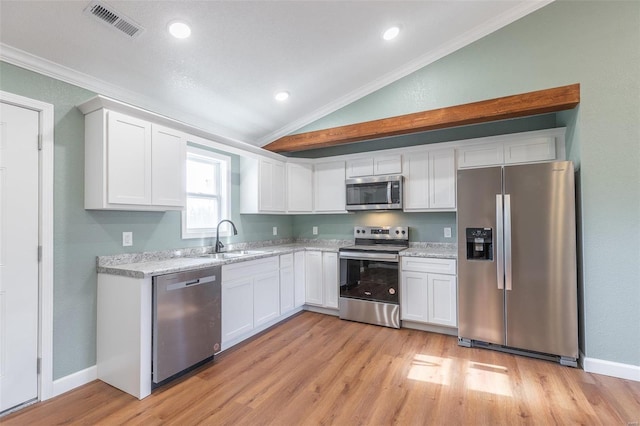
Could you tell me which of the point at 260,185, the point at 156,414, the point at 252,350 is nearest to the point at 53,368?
the point at 156,414

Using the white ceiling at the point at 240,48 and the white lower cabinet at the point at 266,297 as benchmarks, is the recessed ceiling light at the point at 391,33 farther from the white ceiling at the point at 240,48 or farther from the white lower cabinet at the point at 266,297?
the white lower cabinet at the point at 266,297

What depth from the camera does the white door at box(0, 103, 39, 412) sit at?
6.59 ft

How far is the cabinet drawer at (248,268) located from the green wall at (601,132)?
121 inches

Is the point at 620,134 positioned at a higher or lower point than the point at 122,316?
higher

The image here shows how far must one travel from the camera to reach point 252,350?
2.99 meters

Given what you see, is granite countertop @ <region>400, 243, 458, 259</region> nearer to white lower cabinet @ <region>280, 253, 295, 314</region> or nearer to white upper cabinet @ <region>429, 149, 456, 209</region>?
white upper cabinet @ <region>429, 149, 456, 209</region>

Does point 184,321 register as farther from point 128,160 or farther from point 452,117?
point 452,117

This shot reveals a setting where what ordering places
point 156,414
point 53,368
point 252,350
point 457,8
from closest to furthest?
1. point 156,414
2. point 53,368
3. point 457,8
4. point 252,350

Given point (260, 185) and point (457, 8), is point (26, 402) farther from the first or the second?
point (457, 8)

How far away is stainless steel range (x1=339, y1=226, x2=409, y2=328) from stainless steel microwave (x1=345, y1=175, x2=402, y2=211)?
50cm

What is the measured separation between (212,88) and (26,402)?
2971 millimetres

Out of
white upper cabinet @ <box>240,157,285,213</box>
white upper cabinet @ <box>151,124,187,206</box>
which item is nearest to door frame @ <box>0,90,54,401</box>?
white upper cabinet @ <box>151,124,187,206</box>

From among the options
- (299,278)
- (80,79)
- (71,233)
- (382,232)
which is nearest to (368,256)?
(382,232)

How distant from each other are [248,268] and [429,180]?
2442mm
